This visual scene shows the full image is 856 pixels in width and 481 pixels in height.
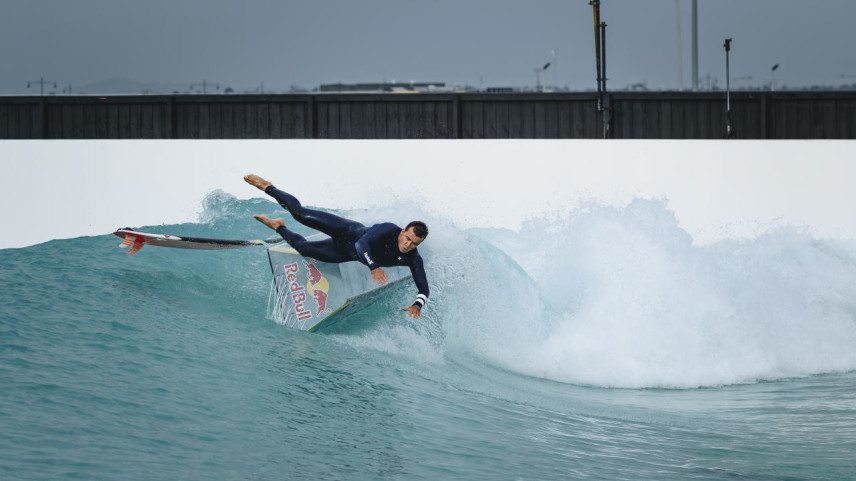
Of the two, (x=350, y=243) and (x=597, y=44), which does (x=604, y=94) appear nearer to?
(x=597, y=44)

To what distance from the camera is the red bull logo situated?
8.16 meters

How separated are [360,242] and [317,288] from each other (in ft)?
2.85

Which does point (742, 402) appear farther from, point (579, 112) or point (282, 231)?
point (579, 112)

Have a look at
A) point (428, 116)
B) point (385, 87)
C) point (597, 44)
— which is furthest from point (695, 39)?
point (385, 87)

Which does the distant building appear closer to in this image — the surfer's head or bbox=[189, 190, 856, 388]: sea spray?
bbox=[189, 190, 856, 388]: sea spray

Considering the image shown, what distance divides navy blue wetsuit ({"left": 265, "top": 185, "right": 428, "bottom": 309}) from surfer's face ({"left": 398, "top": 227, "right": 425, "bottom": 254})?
135 mm

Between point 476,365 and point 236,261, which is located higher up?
point 236,261

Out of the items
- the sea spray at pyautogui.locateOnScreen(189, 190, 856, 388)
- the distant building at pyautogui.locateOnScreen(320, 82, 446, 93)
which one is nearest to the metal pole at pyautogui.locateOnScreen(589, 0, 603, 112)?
the sea spray at pyautogui.locateOnScreen(189, 190, 856, 388)

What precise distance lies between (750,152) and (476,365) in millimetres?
6257

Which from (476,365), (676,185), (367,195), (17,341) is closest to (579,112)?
(676,185)

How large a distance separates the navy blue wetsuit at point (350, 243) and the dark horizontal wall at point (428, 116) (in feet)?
19.8

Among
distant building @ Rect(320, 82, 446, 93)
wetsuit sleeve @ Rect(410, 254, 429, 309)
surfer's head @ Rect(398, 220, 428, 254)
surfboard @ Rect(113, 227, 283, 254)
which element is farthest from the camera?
distant building @ Rect(320, 82, 446, 93)

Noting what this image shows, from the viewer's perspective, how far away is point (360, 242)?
7590mm

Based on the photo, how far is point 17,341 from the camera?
257 inches
